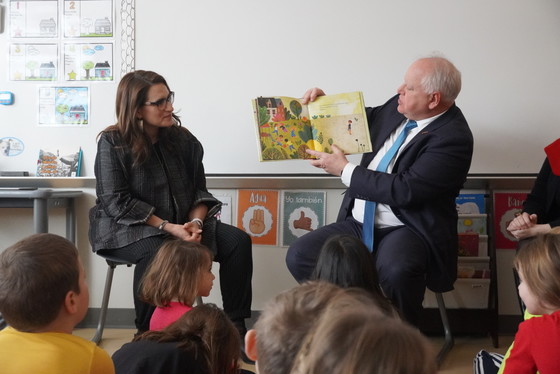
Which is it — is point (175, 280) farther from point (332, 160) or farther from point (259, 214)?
point (259, 214)

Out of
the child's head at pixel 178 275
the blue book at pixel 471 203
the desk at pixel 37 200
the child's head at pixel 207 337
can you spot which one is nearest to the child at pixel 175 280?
the child's head at pixel 178 275

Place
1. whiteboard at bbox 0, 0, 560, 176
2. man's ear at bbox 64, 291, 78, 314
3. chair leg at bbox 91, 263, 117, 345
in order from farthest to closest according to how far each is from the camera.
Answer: whiteboard at bbox 0, 0, 560, 176 < chair leg at bbox 91, 263, 117, 345 < man's ear at bbox 64, 291, 78, 314

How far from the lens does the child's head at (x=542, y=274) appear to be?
1.62 metres

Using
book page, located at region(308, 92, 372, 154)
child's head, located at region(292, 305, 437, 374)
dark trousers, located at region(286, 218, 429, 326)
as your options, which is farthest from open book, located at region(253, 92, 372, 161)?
child's head, located at region(292, 305, 437, 374)

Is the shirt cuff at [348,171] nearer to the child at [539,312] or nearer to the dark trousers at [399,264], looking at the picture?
the dark trousers at [399,264]

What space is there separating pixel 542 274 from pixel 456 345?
5.41 feet

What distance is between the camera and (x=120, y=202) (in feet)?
9.12

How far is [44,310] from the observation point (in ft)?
4.41

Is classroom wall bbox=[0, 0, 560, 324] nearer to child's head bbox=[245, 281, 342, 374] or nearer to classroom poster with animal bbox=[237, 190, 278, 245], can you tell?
classroom poster with animal bbox=[237, 190, 278, 245]

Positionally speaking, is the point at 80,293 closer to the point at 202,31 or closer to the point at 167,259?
the point at 167,259

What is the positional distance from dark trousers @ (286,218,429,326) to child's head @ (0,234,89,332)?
1337 millimetres

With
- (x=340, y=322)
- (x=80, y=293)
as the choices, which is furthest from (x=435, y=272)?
Result: (x=340, y=322)

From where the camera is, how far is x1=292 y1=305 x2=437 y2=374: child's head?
2.30 ft

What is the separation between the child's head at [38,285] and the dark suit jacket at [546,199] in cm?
208
